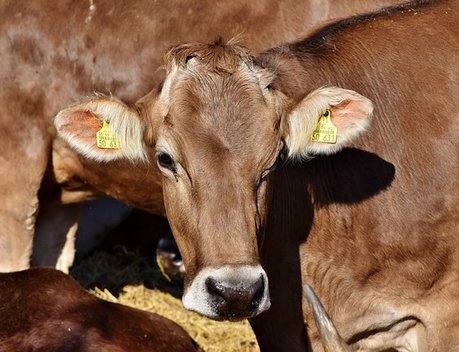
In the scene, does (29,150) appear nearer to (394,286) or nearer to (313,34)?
(313,34)

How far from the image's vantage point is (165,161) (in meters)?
5.20

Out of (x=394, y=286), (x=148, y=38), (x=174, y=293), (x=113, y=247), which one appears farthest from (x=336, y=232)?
(x=113, y=247)

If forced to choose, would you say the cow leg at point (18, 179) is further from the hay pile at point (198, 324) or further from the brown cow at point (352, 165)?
the brown cow at point (352, 165)

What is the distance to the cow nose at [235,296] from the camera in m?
4.83

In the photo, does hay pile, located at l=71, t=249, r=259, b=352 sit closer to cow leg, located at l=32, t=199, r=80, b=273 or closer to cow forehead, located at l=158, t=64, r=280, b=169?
cow leg, located at l=32, t=199, r=80, b=273

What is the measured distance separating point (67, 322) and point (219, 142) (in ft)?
4.01

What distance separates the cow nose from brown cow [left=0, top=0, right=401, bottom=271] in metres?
2.32

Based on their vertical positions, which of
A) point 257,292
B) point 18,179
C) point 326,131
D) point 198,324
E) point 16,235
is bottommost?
point 198,324

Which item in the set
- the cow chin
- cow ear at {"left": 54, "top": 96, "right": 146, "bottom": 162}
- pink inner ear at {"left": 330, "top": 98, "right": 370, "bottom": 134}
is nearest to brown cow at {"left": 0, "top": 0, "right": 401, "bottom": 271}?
cow ear at {"left": 54, "top": 96, "right": 146, "bottom": 162}

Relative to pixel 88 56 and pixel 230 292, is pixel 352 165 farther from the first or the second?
pixel 88 56

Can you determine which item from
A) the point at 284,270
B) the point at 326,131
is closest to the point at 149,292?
the point at 284,270

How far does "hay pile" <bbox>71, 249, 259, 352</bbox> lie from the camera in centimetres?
790

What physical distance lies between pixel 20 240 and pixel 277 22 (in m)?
2.23

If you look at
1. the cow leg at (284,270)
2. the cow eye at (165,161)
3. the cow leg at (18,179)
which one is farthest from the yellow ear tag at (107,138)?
the cow leg at (18,179)
